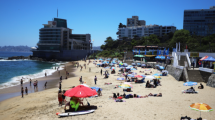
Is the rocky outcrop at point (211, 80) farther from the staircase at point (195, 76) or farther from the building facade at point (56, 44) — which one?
the building facade at point (56, 44)

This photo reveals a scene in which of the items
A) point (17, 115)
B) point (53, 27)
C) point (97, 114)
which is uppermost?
point (53, 27)

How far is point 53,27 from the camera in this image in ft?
327

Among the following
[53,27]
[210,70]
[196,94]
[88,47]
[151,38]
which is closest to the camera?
[196,94]

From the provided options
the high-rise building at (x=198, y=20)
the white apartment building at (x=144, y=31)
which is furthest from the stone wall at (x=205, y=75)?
the white apartment building at (x=144, y=31)

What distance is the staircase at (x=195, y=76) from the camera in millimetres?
20031

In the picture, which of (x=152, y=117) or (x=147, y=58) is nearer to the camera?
(x=152, y=117)

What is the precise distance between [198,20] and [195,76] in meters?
78.5

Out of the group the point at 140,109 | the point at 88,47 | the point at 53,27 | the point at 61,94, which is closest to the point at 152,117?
the point at 140,109

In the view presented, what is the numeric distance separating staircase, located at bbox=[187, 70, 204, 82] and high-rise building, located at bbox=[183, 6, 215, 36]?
74701 millimetres

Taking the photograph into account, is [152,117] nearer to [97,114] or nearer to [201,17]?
[97,114]

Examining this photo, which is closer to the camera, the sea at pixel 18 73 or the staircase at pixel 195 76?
the staircase at pixel 195 76

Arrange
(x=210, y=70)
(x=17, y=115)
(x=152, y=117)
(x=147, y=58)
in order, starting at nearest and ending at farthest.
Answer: (x=152, y=117), (x=17, y=115), (x=210, y=70), (x=147, y=58)

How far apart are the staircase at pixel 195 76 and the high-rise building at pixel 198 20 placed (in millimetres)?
74701

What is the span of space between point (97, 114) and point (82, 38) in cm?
10976
